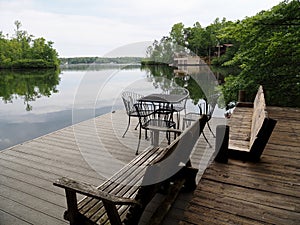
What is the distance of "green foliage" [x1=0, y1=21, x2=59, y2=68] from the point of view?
29.4 metres

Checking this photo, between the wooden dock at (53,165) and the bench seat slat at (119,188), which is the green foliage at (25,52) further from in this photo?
the bench seat slat at (119,188)

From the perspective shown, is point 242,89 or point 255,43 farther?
point 242,89

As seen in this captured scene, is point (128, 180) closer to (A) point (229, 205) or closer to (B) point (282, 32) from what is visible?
(A) point (229, 205)

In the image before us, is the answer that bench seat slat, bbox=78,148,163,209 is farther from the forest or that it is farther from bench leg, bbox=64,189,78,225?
the forest

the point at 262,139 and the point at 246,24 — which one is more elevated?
the point at 246,24

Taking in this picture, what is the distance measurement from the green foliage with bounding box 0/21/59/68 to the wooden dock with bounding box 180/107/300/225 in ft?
110

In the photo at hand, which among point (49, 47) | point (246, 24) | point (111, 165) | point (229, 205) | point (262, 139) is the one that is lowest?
point (111, 165)

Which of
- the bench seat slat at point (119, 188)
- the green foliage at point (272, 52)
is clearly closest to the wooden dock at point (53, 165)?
the bench seat slat at point (119, 188)

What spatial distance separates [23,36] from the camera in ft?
112

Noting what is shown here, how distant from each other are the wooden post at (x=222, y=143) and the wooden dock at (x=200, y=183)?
7cm

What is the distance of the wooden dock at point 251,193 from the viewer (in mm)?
1293

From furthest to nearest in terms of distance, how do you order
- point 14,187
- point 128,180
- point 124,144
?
1. point 124,144
2. point 14,187
3. point 128,180

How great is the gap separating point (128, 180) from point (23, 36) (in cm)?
3984

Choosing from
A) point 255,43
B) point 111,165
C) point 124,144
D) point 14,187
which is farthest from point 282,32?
point 14,187
